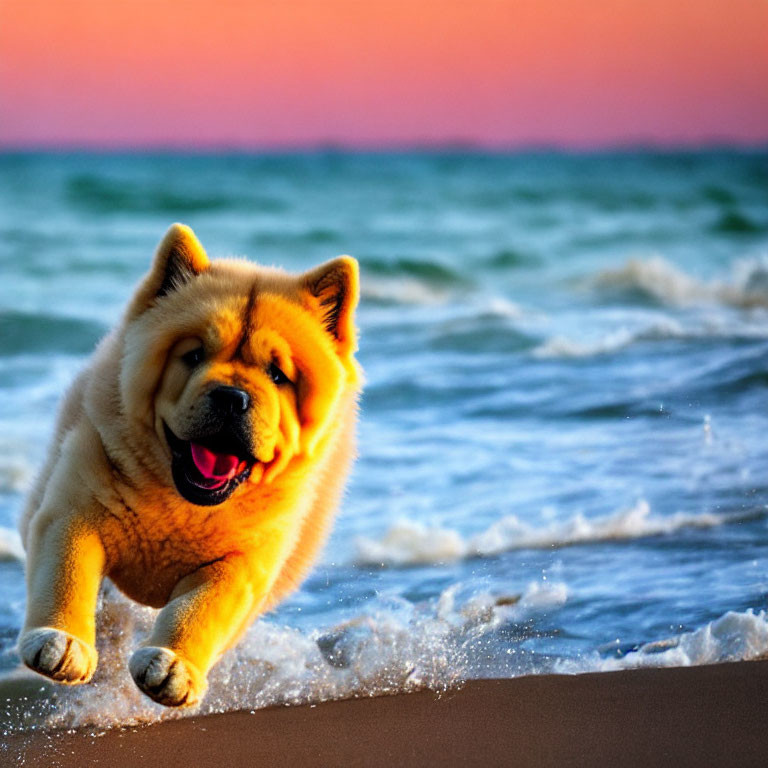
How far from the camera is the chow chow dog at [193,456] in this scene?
10.9 ft

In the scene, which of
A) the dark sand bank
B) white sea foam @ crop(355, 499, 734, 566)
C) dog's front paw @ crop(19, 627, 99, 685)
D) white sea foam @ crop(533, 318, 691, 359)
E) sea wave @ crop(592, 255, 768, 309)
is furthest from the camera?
sea wave @ crop(592, 255, 768, 309)

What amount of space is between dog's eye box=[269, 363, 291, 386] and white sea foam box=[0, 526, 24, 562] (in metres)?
2.54

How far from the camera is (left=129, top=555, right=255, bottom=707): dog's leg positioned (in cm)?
317

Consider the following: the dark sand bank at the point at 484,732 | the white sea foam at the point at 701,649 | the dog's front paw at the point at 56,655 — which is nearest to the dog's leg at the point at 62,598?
the dog's front paw at the point at 56,655

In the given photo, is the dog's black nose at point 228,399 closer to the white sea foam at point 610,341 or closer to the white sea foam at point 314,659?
the white sea foam at point 314,659

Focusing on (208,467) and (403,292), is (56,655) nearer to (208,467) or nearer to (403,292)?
(208,467)

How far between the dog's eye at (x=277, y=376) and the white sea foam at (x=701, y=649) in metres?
1.48

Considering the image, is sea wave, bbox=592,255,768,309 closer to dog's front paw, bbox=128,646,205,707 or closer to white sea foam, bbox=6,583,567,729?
white sea foam, bbox=6,583,567,729

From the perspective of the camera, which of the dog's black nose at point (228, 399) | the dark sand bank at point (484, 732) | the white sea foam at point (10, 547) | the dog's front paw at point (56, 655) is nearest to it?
the dog's front paw at point (56, 655)

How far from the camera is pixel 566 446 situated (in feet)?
25.0

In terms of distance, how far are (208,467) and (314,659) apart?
122 cm

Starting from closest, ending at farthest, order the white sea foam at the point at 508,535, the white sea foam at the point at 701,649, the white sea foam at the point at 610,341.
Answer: the white sea foam at the point at 701,649, the white sea foam at the point at 508,535, the white sea foam at the point at 610,341

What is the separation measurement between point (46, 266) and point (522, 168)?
19.3 metres

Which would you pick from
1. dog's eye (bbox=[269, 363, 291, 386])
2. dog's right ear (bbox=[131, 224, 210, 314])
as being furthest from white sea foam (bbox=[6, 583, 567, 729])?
dog's right ear (bbox=[131, 224, 210, 314])
